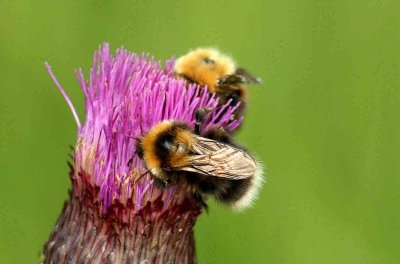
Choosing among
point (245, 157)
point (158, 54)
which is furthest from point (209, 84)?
point (158, 54)

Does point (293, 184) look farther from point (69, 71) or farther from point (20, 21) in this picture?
point (20, 21)

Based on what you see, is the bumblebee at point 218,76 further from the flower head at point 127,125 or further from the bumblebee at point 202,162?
the bumblebee at point 202,162

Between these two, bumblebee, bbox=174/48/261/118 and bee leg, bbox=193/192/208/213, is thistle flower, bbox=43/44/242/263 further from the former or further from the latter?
bumblebee, bbox=174/48/261/118

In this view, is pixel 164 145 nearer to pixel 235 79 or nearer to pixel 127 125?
pixel 127 125

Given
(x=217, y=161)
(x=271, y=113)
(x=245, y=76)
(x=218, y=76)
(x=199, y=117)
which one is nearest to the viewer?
(x=217, y=161)

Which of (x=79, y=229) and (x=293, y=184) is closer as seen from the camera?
(x=79, y=229)

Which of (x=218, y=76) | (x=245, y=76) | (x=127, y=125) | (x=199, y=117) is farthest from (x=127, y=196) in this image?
(x=245, y=76)
